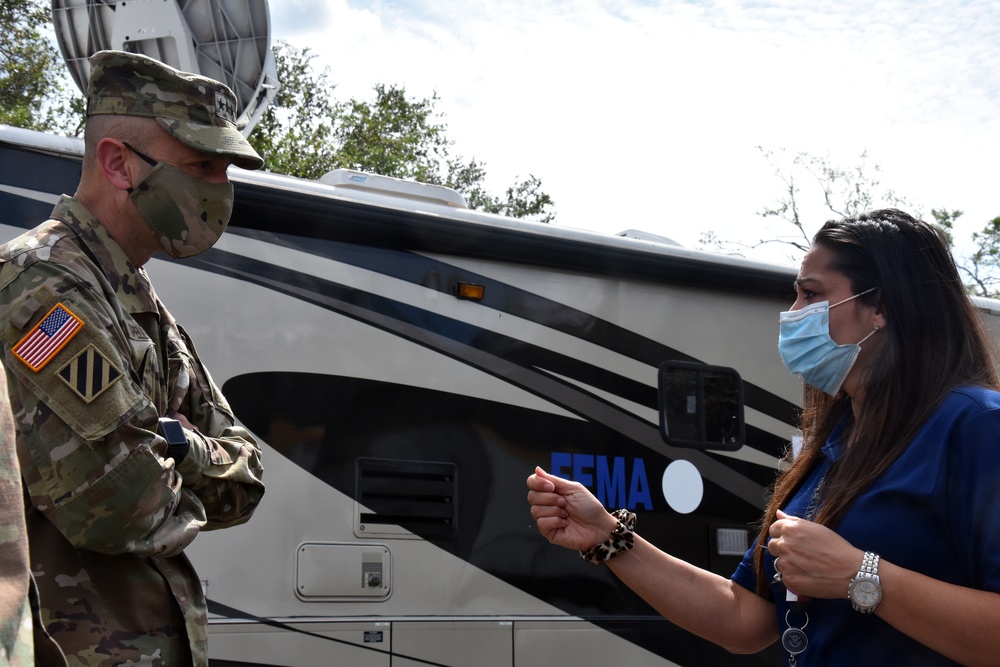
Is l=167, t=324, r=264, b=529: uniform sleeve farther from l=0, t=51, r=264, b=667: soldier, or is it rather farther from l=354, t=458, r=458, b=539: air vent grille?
l=354, t=458, r=458, b=539: air vent grille

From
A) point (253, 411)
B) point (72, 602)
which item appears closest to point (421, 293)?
point (253, 411)

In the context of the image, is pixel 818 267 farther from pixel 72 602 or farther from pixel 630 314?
pixel 630 314

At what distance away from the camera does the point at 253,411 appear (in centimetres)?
366

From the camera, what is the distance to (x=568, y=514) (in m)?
2.38

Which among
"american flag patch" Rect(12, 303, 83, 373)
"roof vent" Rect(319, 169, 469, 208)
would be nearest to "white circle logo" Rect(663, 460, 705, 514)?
"roof vent" Rect(319, 169, 469, 208)

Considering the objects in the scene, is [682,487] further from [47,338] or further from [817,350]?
[47,338]

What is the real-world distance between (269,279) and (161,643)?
1.99 meters

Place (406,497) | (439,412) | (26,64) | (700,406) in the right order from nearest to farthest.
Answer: (406,497) → (439,412) → (700,406) → (26,64)

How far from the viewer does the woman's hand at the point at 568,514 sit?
2348mm

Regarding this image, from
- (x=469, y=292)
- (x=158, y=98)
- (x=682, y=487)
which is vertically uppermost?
(x=158, y=98)

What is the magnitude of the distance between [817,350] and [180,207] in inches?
62.2

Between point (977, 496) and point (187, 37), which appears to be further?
point (187, 37)

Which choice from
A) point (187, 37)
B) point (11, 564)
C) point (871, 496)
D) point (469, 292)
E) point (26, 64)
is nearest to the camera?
point (11, 564)

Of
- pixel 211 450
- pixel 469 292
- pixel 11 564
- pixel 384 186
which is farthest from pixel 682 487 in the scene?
pixel 11 564
